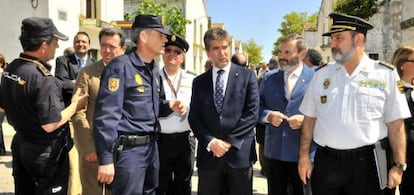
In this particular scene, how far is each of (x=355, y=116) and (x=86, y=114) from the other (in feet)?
8.37

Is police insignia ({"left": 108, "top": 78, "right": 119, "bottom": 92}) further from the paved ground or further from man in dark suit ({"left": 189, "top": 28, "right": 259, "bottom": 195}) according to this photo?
the paved ground

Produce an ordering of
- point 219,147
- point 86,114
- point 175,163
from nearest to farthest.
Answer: point 219,147
point 86,114
point 175,163

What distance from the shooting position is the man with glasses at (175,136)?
3.91 meters

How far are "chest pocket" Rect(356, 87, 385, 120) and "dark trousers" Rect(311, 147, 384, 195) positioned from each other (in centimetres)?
26

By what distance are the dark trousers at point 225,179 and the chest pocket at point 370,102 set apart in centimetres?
118

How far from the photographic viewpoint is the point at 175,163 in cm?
400

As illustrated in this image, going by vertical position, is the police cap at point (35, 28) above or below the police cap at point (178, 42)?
above

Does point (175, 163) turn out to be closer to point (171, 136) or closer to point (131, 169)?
point (171, 136)

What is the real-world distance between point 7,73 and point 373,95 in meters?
2.87

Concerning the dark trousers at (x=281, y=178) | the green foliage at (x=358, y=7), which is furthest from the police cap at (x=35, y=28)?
the green foliage at (x=358, y=7)

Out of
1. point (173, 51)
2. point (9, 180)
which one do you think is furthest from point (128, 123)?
point (9, 180)

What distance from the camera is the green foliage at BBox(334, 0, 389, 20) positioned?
20072 mm

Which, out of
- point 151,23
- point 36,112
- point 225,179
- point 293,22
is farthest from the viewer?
point 293,22

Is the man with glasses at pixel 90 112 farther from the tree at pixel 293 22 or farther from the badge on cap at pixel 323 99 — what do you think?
the tree at pixel 293 22
